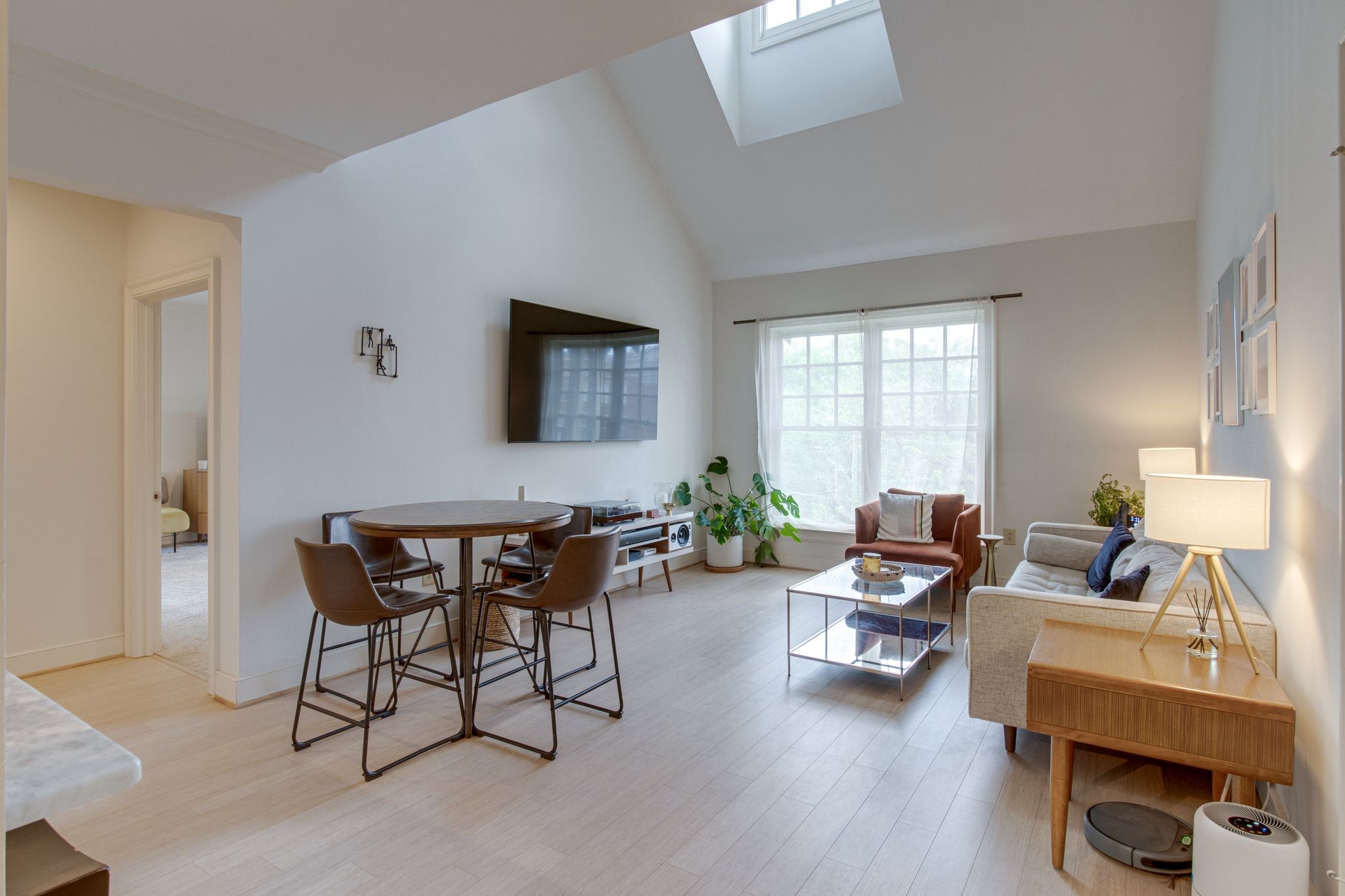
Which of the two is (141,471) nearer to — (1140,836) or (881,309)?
(1140,836)

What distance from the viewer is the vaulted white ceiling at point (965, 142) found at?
4.25 meters

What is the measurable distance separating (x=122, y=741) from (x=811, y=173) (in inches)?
215

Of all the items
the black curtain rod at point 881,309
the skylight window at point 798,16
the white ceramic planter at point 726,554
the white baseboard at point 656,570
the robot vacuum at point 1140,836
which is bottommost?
the robot vacuum at point 1140,836

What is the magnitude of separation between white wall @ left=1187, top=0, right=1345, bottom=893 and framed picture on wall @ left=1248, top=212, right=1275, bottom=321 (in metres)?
0.08

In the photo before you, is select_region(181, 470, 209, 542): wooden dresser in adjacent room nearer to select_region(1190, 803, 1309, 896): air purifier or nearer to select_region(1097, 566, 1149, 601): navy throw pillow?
select_region(1097, 566, 1149, 601): navy throw pillow

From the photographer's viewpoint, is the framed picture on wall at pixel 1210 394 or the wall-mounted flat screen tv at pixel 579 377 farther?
the wall-mounted flat screen tv at pixel 579 377

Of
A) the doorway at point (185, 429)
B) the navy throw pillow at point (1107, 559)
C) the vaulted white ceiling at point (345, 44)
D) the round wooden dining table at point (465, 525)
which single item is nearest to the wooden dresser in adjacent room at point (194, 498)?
the doorway at point (185, 429)

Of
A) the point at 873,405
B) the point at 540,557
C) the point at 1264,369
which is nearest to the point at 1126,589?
the point at 1264,369

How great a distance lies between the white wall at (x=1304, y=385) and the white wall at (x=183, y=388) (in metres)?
9.10

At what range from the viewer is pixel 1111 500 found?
495cm

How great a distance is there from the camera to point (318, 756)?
282 cm

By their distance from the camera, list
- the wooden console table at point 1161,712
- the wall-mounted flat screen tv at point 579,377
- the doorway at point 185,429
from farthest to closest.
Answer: the doorway at point 185,429, the wall-mounted flat screen tv at point 579,377, the wooden console table at point 1161,712

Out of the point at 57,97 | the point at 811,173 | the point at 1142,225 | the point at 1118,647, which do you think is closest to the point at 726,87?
the point at 811,173

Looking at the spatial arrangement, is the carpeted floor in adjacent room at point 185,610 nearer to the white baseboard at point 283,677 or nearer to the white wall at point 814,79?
the white baseboard at point 283,677
